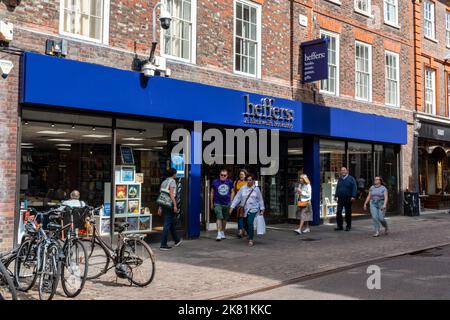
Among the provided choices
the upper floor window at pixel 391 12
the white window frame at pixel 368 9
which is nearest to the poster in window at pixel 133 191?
the white window frame at pixel 368 9

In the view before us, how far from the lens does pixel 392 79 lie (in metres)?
19.7

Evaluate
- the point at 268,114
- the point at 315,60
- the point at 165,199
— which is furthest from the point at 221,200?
the point at 315,60

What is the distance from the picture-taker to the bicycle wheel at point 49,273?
20.5 feet

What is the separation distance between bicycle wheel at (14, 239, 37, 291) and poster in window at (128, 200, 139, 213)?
4.80 metres

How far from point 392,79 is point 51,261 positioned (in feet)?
54.7

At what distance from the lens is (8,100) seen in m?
9.21

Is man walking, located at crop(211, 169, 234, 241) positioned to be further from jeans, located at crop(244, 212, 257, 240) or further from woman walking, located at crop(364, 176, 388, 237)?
woman walking, located at crop(364, 176, 388, 237)

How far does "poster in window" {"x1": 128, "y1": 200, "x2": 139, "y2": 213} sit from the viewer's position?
38.1ft

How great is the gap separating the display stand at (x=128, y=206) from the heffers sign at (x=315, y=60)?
6.68m

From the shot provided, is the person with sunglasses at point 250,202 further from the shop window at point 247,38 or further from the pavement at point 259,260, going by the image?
the shop window at point 247,38

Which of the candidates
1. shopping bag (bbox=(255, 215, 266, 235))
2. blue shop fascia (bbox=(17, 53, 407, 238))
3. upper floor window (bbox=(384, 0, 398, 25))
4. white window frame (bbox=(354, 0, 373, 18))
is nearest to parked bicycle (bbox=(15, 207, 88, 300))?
blue shop fascia (bbox=(17, 53, 407, 238))
